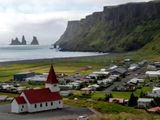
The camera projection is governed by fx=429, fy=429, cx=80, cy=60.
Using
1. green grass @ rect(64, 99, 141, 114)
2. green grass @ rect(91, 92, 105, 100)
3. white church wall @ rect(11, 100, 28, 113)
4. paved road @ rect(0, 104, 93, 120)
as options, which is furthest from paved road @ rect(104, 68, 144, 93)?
white church wall @ rect(11, 100, 28, 113)

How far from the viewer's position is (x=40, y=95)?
59.5 metres

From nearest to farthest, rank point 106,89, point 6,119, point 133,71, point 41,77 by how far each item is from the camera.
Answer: point 6,119, point 106,89, point 41,77, point 133,71

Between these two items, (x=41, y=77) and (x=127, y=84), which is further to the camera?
(x=41, y=77)

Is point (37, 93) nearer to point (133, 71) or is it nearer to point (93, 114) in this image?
point (93, 114)

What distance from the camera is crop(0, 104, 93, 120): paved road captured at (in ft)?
172

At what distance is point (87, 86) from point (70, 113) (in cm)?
3330

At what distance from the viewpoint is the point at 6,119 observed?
51406 mm

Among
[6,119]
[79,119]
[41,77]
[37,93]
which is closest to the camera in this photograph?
[79,119]

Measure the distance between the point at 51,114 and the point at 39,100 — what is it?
3.58 meters

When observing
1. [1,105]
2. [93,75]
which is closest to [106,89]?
[93,75]

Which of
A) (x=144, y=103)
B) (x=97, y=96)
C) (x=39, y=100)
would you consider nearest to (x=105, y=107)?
(x=144, y=103)

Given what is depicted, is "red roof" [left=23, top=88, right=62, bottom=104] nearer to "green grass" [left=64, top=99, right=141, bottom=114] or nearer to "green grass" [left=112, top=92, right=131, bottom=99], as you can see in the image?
"green grass" [left=64, top=99, right=141, bottom=114]

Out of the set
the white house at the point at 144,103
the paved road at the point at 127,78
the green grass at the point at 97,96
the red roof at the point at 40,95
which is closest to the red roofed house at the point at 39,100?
the red roof at the point at 40,95

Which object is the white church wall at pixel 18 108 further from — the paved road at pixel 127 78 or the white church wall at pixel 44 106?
the paved road at pixel 127 78
